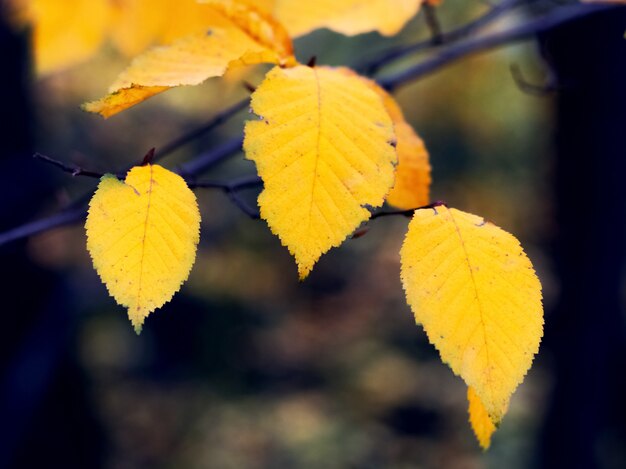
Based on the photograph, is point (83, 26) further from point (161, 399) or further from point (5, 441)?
point (161, 399)

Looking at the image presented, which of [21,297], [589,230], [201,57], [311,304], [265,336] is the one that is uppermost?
[201,57]

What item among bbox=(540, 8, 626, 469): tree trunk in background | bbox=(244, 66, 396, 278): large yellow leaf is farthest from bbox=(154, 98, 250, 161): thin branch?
bbox=(540, 8, 626, 469): tree trunk in background

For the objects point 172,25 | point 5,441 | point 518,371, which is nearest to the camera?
point 518,371

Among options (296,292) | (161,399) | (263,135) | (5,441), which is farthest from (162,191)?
(296,292)

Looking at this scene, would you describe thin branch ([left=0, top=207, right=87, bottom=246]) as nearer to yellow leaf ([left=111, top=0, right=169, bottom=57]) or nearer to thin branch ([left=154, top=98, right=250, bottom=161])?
thin branch ([left=154, top=98, right=250, bottom=161])

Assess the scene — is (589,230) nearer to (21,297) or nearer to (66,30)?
(66,30)

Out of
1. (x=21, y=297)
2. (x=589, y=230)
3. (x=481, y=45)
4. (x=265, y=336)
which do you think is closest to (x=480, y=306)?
(x=481, y=45)
